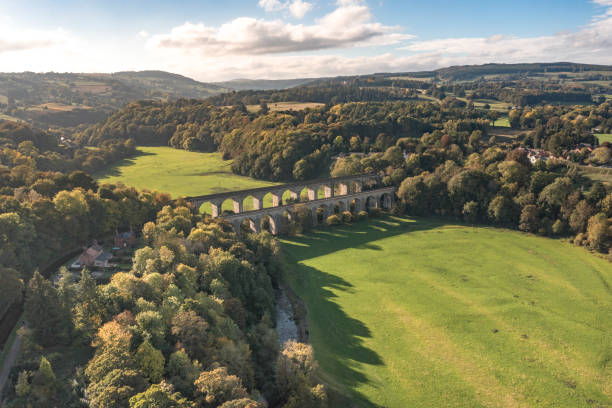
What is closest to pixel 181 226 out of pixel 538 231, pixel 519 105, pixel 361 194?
pixel 361 194

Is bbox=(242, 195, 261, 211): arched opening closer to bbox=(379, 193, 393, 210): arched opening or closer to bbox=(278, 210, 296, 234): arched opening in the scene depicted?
bbox=(278, 210, 296, 234): arched opening

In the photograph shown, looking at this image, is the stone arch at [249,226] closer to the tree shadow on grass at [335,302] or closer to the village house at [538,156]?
the tree shadow on grass at [335,302]

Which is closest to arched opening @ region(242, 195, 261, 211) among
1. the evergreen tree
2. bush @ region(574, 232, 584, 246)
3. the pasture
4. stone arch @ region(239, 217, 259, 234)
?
stone arch @ region(239, 217, 259, 234)

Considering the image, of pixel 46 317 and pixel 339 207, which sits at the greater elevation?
→ pixel 46 317

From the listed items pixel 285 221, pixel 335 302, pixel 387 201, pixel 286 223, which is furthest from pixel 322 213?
pixel 335 302

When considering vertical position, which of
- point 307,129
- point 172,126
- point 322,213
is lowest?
point 322,213

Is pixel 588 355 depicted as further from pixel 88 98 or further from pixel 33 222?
pixel 88 98

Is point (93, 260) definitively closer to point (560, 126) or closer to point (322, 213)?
point (322, 213)
